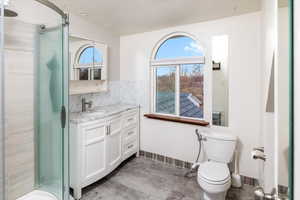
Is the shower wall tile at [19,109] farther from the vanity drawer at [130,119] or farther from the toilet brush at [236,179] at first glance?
the toilet brush at [236,179]

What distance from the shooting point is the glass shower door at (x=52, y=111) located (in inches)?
69.9

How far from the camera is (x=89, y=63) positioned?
2623mm

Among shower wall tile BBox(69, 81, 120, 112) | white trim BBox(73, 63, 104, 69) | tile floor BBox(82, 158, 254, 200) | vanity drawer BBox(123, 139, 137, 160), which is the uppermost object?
white trim BBox(73, 63, 104, 69)

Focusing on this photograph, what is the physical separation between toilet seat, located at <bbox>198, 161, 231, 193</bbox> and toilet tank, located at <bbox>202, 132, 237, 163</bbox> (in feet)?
0.74

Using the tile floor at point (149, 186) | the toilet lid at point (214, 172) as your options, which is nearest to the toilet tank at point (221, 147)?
the toilet lid at point (214, 172)

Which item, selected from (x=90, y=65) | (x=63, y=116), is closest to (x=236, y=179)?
(x=63, y=116)

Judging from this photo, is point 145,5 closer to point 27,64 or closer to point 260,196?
point 27,64

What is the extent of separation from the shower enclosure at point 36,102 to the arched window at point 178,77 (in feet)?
5.32

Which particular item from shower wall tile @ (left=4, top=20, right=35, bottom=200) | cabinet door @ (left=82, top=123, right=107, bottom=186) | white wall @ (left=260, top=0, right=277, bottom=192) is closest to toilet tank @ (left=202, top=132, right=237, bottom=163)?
white wall @ (left=260, top=0, right=277, bottom=192)

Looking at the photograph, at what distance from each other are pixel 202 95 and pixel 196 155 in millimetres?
916

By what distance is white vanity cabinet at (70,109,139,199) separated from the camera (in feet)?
6.47

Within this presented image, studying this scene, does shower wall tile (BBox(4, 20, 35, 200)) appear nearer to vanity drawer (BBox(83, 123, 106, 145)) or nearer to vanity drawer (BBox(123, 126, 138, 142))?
vanity drawer (BBox(83, 123, 106, 145))

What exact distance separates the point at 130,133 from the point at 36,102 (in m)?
1.48

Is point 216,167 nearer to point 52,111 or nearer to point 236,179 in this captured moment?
point 236,179
